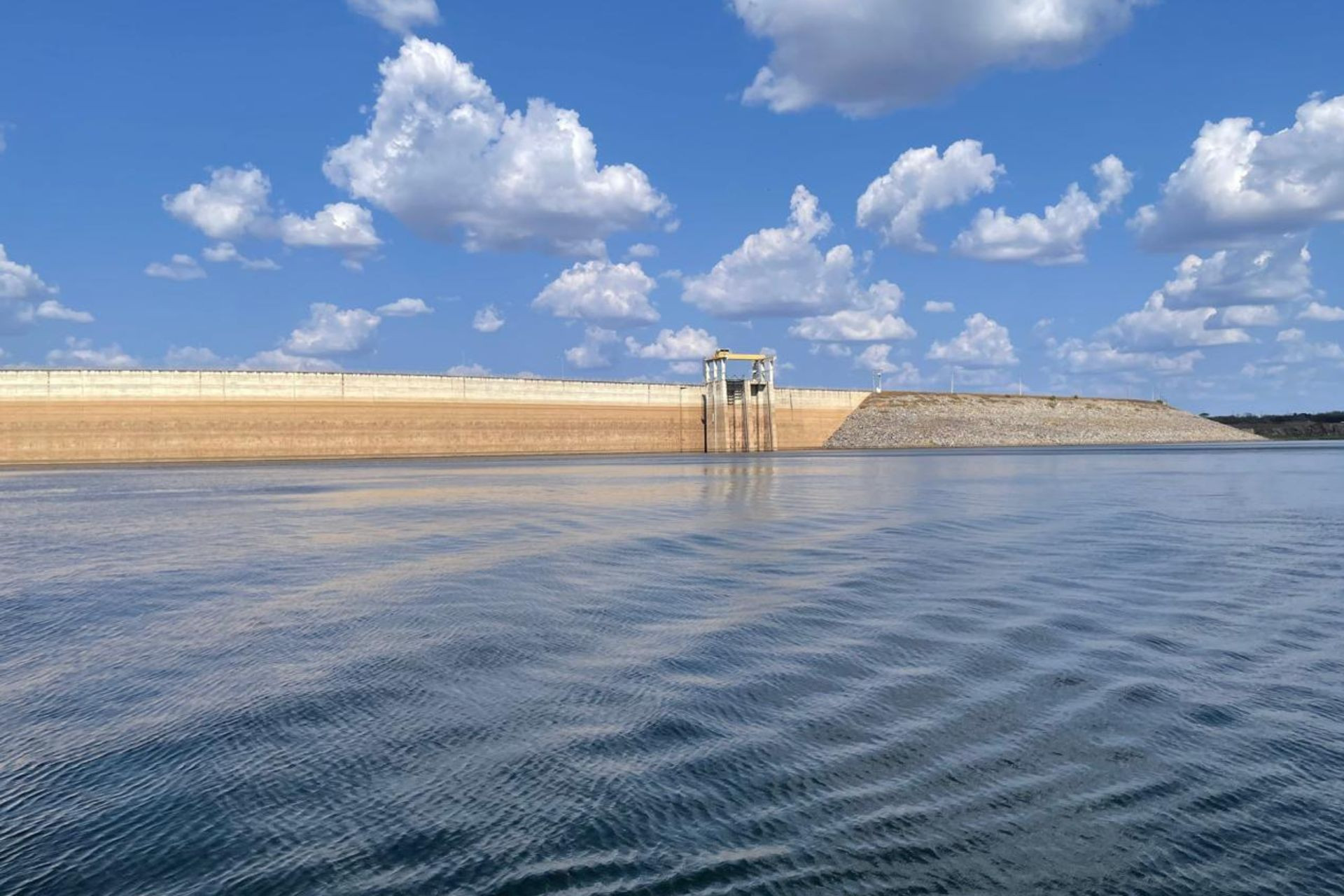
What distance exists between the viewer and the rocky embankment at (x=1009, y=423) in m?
108

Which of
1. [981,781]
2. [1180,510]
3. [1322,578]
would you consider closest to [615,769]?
[981,781]

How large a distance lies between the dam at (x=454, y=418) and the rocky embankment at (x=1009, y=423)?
26 centimetres

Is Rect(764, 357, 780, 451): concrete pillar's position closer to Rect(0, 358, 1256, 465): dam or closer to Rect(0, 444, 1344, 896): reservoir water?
Rect(0, 358, 1256, 465): dam

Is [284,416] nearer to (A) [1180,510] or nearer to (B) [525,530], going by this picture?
(B) [525,530]

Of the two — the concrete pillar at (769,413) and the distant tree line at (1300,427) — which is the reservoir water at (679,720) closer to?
the concrete pillar at (769,413)

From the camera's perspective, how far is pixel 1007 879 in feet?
12.9

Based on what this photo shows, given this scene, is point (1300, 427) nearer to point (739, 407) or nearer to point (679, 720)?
point (739, 407)

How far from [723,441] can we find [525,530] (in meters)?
78.5

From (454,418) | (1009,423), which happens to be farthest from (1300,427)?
(454,418)

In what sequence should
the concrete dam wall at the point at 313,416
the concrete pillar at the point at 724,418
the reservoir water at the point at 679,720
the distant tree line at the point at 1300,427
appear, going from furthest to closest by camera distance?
the distant tree line at the point at 1300,427 → the concrete pillar at the point at 724,418 → the concrete dam wall at the point at 313,416 → the reservoir water at the point at 679,720

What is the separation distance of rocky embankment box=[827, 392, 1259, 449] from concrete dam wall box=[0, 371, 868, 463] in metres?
28.7

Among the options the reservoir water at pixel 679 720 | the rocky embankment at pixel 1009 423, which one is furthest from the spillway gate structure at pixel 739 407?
the reservoir water at pixel 679 720

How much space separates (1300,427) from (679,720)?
186233 millimetres

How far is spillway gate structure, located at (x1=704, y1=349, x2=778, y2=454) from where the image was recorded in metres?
97.4
